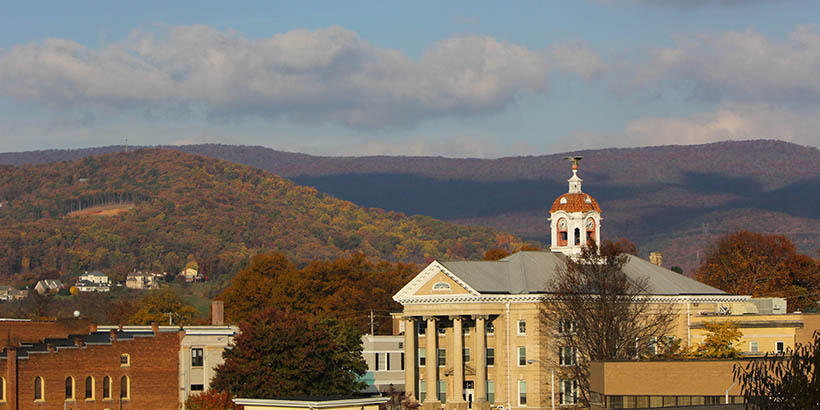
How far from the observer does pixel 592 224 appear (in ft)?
484

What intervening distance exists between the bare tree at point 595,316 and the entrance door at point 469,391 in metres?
7.14

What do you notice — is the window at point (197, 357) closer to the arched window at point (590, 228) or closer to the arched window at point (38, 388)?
the arched window at point (38, 388)

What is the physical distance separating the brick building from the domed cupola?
39.1m

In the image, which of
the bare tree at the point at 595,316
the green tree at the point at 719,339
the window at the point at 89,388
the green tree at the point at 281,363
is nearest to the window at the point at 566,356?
the bare tree at the point at 595,316

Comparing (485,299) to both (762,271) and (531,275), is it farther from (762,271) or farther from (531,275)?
(762,271)

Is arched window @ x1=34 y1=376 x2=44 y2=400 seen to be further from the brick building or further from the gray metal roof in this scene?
the gray metal roof

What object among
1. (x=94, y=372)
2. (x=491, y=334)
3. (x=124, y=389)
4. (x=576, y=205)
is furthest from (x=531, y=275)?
(x=94, y=372)

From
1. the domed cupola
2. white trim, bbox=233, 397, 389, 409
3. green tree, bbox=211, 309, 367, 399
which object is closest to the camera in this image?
white trim, bbox=233, 397, 389, 409

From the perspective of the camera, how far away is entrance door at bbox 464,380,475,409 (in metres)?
132

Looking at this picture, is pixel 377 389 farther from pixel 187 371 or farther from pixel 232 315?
pixel 232 315

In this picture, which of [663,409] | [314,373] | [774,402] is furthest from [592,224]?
[774,402]

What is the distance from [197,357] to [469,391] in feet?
74.8

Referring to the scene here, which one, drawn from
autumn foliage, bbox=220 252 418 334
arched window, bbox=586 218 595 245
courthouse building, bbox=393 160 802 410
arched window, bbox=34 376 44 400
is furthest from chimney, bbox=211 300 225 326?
arched window, bbox=34 376 44 400

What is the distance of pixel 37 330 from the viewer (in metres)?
135
